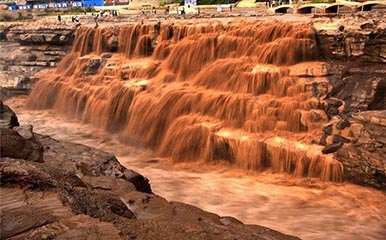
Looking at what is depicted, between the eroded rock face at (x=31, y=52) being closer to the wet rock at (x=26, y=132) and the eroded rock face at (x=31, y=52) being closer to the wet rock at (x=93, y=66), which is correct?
the wet rock at (x=93, y=66)

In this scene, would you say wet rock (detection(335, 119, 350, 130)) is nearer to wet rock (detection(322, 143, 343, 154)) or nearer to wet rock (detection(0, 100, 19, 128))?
wet rock (detection(322, 143, 343, 154))

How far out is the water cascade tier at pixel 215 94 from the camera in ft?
35.9

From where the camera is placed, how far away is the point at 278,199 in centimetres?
901

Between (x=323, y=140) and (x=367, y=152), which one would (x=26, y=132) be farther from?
(x=367, y=152)

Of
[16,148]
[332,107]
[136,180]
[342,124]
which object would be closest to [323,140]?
A: [342,124]

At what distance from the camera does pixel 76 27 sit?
20797 millimetres

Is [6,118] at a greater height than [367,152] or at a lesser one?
greater

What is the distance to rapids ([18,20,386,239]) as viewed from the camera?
8828 millimetres

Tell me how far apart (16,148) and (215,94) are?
7.90m

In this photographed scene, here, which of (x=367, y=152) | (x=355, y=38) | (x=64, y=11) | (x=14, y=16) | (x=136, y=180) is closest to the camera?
(x=136, y=180)

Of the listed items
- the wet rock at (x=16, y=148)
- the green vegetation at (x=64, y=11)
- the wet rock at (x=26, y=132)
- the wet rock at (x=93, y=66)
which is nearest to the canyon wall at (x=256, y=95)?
the wet rock at (x=93, y=66)

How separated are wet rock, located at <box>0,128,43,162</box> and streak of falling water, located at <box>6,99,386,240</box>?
3.68m

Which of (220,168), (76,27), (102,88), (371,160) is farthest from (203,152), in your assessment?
(76,27)

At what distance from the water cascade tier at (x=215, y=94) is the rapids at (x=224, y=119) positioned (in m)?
0.03
